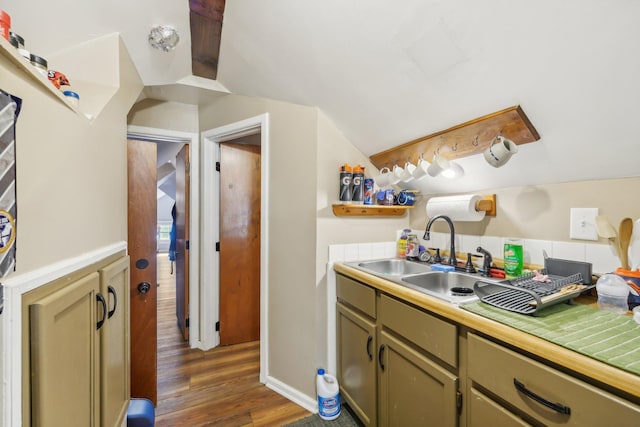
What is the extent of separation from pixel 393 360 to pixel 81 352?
3.80 ft

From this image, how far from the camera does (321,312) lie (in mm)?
1819

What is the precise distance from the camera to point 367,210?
1.88 meters

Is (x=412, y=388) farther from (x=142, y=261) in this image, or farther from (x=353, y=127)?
(x=142, y=261)

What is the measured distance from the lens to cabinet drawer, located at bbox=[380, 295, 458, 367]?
99 centimetres

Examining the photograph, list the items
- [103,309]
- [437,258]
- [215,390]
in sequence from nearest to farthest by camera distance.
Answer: [103,309], [437,258], [215,390]

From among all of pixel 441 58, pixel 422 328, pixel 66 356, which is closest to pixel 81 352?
pixel 66 356

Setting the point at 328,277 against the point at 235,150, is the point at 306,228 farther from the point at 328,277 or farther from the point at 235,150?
the point at 235,150

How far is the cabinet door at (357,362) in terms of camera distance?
1.44 metres

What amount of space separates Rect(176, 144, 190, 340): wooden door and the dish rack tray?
2421 mm

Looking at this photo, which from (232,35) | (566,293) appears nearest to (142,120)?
(232,35)

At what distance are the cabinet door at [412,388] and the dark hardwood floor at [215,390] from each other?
73 cm

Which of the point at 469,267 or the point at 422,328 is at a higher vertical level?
the point at 469,267

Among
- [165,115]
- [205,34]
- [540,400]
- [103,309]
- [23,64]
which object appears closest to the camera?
[23,64]

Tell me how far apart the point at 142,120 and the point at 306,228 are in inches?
70.8
